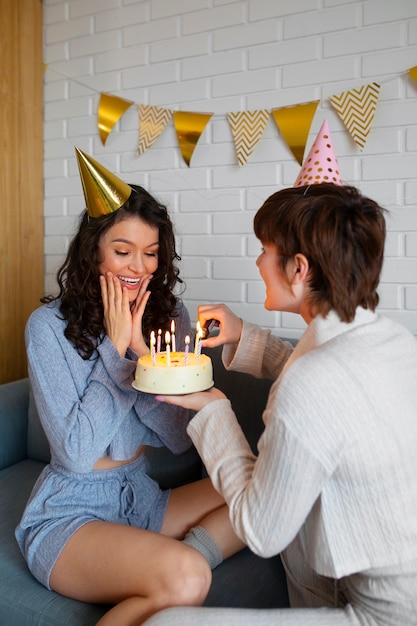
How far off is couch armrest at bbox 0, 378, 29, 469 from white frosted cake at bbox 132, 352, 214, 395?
3.43ft

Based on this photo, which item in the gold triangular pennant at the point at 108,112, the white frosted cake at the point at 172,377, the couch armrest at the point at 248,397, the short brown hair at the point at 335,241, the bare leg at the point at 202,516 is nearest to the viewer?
the short brown hair at the point at 335,241

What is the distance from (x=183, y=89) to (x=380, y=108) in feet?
2.62

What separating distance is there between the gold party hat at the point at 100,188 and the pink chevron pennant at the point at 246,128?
2.43ft

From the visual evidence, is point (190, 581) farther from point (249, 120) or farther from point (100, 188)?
point (249, 120)

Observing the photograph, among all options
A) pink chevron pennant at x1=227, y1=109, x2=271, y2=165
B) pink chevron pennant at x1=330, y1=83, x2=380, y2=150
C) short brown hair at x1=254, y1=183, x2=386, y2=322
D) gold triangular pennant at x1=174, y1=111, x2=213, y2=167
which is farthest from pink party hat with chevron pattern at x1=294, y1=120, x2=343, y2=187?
gold triangular pennant at x1=174, y1=111, x2=213, y2=167

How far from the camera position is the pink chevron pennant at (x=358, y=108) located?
192cm

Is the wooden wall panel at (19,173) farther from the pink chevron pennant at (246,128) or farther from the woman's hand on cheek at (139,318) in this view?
the woman's hand on cheek at (139,318)

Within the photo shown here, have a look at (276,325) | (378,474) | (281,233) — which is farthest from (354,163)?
(378,474)

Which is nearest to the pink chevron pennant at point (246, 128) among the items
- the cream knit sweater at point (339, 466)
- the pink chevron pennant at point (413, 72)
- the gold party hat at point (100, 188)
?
the pink chevron pennant at point (413, 72)

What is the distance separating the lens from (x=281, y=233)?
114cm

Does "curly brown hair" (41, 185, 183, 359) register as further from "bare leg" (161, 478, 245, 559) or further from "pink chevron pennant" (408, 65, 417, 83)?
"pink chevron pennant" (408, 65, 417, 83)

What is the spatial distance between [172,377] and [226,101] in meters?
1.41

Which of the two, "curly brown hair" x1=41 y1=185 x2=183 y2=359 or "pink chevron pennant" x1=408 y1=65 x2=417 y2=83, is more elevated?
"pink chevron pennant" x1=408 y1=65 x2=417 y2=83

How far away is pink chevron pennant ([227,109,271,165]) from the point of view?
2111mm
